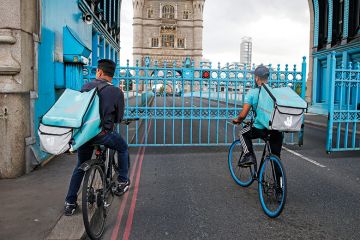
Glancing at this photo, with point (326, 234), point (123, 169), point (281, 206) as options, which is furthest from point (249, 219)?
point (123, 169)

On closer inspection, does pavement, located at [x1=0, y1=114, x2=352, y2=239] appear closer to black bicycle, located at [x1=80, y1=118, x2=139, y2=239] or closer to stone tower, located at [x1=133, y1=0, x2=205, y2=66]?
black bicycle, located at [x1=80, y1=118, x2=139, y2=239]

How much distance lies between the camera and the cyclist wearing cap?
4.71 m

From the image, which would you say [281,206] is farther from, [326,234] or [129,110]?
[129,110]

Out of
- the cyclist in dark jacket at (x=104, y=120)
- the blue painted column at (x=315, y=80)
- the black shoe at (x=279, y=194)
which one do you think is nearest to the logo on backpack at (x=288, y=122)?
the black shoe at (x=279, y=194)

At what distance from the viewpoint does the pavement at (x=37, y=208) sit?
3.71m

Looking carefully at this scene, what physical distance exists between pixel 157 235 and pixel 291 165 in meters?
4.44

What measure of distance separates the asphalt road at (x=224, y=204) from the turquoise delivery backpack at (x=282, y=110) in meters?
1.24

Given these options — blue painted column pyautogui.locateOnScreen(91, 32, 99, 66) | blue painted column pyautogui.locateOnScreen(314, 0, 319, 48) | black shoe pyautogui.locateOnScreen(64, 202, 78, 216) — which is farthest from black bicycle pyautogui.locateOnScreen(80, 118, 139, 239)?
blue painted column pyautogui.locateOnScreen(314, 0, 319, 48)

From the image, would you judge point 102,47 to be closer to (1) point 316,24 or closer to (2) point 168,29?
(1) point 316,24

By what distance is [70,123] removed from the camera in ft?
11.3

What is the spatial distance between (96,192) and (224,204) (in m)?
2.01

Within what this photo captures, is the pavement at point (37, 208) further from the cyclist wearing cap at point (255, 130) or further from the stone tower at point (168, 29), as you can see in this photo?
the stone tower at point (168, 29)

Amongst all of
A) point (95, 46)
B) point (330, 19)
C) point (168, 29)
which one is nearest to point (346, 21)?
point (330, 19)

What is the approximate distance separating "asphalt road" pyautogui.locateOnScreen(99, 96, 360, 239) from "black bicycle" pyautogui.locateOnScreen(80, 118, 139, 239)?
0.22 meters
